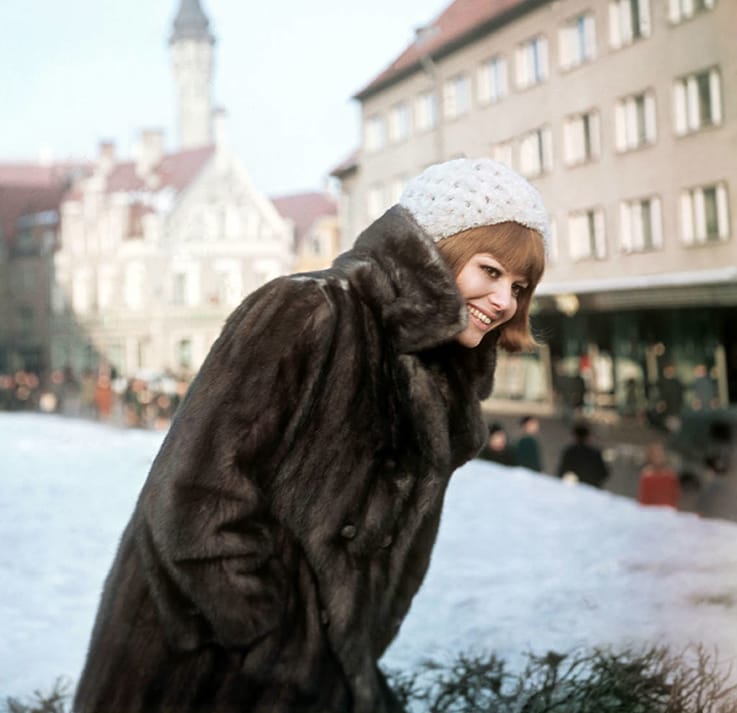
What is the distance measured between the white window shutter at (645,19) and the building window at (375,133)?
6.92 m

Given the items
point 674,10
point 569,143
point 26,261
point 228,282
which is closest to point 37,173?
point 26,261

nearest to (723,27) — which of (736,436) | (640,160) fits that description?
(640,160)

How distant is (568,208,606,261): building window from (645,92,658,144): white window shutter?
1027 mm

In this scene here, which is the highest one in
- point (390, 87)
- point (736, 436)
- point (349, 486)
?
point (390, 87)

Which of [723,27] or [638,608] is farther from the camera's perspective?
[723,27]

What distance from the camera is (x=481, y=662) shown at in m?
2.75

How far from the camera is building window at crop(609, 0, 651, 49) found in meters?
10.8

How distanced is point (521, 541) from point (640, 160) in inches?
387

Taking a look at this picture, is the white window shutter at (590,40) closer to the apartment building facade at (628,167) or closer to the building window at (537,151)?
the apartment building facade at (628,167)

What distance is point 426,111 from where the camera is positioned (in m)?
6.06

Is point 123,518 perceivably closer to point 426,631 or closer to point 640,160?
point 426,631

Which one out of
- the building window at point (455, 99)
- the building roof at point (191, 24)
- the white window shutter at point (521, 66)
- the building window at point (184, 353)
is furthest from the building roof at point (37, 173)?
the white window shutter at point (521, 66)

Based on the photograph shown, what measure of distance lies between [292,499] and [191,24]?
262cm

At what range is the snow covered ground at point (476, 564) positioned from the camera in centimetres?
297
